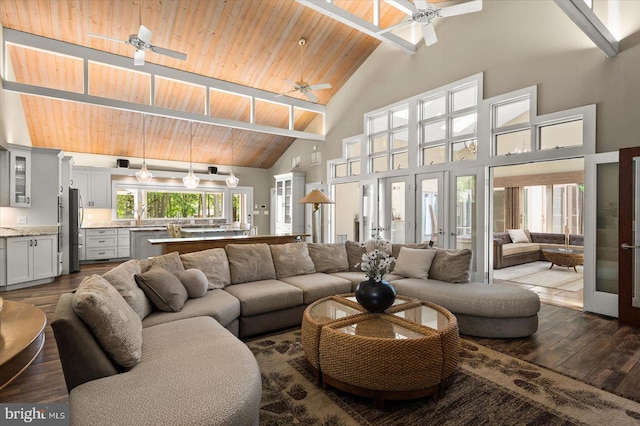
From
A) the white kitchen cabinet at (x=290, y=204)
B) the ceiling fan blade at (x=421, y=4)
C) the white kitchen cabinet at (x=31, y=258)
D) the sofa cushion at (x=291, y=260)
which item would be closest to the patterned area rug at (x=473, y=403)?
the sofa cushion at (x=291, y=260)

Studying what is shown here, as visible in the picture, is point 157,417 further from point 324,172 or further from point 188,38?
point 324,172

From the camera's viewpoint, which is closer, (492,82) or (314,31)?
(492,82)

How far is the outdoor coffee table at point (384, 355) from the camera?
2092 mm

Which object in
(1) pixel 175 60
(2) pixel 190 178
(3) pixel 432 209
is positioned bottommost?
(3) pixel 432 209

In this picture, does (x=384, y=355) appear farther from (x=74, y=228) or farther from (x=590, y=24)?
(x=74, y=228)

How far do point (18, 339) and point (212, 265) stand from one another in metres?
2.65

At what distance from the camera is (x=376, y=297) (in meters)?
2.70

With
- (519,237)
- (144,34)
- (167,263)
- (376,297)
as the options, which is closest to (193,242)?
(167,263)

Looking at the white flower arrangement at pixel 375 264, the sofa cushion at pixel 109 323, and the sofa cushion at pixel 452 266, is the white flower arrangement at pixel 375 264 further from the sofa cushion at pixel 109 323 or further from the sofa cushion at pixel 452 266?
the sofa cushion at pixel 109 323

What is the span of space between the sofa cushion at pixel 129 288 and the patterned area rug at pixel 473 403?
111 cm

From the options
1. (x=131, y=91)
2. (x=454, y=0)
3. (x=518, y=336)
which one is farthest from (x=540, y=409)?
(x=131, y=91)

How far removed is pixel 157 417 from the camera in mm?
1334

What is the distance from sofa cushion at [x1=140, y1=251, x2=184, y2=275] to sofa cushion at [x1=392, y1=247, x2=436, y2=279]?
8.85 ft

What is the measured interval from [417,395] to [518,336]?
1.77 metres
